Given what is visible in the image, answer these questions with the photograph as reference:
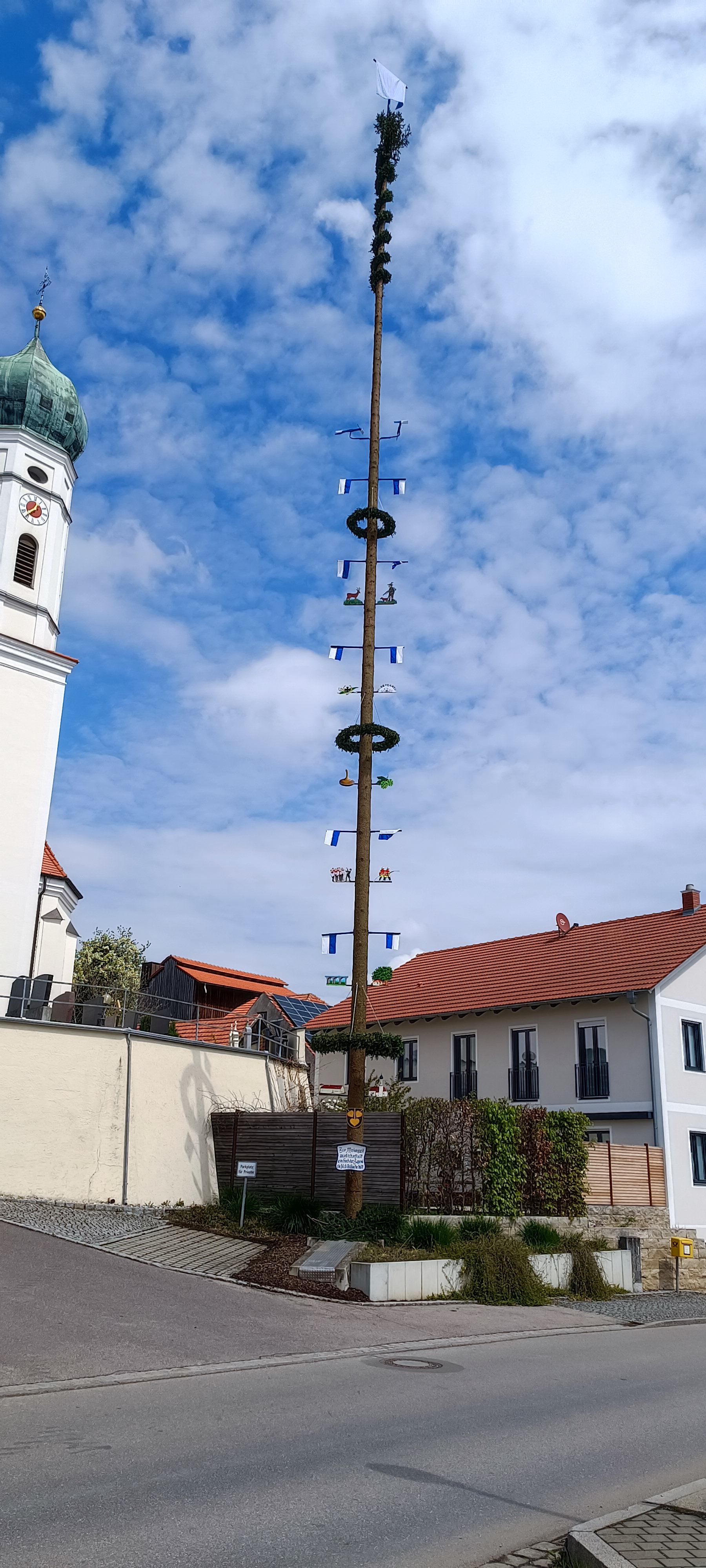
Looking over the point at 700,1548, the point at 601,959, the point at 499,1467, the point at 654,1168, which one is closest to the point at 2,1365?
the point at 499,1467

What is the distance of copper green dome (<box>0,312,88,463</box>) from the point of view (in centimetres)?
3112

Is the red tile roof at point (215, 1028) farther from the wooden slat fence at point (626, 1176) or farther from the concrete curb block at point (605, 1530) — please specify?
the concrete curb block at point (605, 1530)

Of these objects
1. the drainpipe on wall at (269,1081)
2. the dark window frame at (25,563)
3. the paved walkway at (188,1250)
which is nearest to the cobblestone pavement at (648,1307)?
the paved walkway at (188,1250)

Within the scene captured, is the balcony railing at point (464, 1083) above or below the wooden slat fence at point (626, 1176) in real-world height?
above

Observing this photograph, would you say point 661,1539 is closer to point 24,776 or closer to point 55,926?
point 24,776

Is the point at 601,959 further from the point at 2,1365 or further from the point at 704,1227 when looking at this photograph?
the point at 2,1365

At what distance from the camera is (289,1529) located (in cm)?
574

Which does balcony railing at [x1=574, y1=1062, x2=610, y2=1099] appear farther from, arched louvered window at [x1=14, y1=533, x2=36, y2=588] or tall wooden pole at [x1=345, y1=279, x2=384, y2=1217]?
arched louvered window at [x1=14, y1=533, x2=36, y2=588]

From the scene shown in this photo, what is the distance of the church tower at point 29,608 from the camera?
27.7 m

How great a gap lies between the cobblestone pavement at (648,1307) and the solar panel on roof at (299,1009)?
19.2 metres

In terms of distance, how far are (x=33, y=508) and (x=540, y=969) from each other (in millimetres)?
19910

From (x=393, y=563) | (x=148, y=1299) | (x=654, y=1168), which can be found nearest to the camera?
(x=148, y=1299)

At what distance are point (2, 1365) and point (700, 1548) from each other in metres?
6.42

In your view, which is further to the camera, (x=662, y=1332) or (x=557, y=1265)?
(x=557, y=1265)
